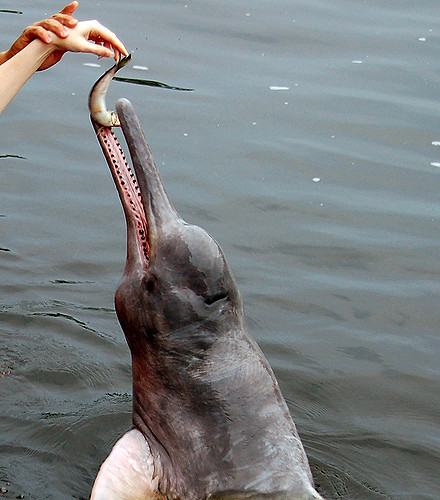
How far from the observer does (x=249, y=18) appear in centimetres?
1274

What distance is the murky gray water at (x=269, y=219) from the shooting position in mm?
6355

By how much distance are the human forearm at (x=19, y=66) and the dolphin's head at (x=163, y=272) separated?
607 millimetres

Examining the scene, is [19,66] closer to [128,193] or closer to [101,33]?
[101,33]

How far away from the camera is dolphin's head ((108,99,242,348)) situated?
504 centimetres

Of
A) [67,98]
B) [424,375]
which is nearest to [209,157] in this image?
[67,98]

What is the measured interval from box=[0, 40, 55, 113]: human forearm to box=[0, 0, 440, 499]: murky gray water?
7.06ft

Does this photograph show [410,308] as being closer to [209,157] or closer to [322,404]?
[322,404]

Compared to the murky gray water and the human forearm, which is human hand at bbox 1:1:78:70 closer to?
the human forearm

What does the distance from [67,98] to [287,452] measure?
671 cm

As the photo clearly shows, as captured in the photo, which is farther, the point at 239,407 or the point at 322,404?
the point at 322,404

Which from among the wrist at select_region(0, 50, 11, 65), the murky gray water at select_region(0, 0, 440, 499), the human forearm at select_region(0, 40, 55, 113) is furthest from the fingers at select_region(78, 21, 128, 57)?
the murky gray water at select_region(0, 0, 440, 499)

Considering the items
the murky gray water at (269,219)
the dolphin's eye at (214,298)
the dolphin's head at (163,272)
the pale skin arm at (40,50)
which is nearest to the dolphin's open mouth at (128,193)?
the dolphin's head at (163,272)

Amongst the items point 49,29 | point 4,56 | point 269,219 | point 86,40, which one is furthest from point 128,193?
point 269,219

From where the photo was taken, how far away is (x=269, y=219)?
29.0 feet
